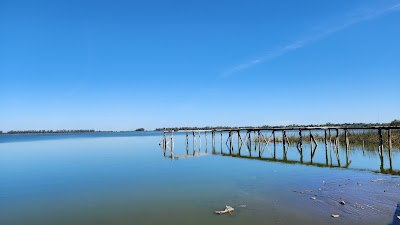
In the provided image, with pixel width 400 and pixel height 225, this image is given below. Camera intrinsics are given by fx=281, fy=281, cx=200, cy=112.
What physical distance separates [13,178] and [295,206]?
77.2ft

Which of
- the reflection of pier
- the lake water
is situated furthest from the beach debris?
the reflection of pier

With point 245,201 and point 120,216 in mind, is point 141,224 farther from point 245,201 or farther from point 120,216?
point 245,201

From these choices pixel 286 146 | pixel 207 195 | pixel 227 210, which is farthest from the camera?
pixel 286 146

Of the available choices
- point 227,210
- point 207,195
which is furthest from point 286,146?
point 227,210

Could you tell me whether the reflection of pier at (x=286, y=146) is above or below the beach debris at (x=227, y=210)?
above

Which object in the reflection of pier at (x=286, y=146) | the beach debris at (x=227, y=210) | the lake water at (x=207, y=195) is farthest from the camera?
the reflection of pier at (x=286, y=146)

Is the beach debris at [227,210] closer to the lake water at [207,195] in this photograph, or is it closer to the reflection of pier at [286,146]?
the lake water at [207,195]

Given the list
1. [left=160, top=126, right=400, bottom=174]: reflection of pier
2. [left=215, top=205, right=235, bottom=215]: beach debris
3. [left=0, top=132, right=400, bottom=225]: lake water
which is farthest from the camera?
[left=160, top=126, right=400, bottom=174]: reflection of pier

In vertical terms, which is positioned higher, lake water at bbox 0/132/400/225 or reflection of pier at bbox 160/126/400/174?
reflection of pier at bbox 160/126/400/174

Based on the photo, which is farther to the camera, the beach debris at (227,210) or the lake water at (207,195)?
the beach debris at (227,210)

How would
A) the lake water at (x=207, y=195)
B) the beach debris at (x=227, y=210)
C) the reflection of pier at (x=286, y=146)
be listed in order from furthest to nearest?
the reflection of pier at (x=286, y=146) < the beach debris at (x=227, y=210) < the lake water at (x=207, y=195)

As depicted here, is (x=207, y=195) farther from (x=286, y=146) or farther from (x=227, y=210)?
(x=286, y=146)

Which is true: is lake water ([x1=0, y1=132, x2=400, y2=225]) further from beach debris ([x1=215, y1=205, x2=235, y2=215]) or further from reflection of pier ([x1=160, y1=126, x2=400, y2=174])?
reflection of pier ([x1=160, y1=126, x2=400, y2=174])

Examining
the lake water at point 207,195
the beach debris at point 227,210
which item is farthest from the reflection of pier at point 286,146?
the beach debris at point 227,210
